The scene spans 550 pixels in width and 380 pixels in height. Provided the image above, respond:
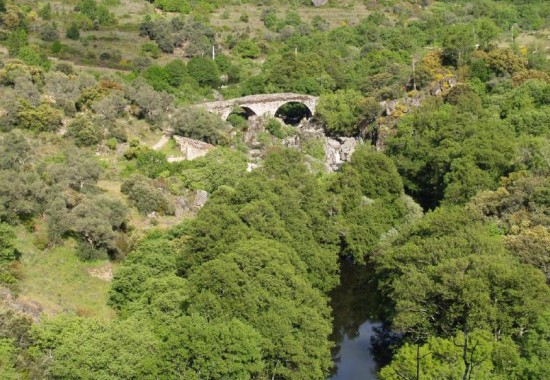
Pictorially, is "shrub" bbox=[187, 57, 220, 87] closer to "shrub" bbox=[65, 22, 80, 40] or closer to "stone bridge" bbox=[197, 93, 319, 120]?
"stone bridge" bbox=[197, 93, 319, 120]

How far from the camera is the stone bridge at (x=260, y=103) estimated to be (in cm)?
7938

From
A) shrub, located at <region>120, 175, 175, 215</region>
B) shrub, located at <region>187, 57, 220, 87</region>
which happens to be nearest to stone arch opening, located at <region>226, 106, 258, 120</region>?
shrub, located at <region>187, 57, 220, 87</region>

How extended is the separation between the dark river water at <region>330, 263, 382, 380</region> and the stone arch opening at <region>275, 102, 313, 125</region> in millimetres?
37675

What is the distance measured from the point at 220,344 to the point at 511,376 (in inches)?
504

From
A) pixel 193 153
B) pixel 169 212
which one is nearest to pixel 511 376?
pixel 169 212

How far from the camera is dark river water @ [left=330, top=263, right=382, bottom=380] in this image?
40.1 m

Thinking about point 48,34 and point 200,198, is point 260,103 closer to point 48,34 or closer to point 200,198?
point 200,198

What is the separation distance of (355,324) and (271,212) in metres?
9.67

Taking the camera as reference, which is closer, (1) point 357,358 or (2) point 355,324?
(1) point 357,358

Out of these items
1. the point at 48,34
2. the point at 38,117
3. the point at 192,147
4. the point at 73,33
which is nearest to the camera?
the point at 38,117

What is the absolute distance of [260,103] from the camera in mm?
82000

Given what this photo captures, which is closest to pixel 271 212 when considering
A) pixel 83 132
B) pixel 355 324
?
pixel 355 324

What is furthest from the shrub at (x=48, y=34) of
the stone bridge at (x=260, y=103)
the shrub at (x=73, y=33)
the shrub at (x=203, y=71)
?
the stone bridge at (x=260, y=103)

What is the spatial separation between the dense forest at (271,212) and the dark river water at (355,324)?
1.04ft
